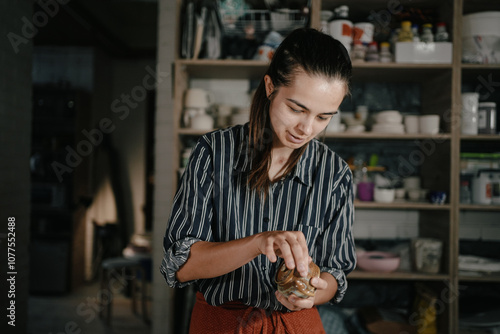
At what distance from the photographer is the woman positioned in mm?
1004

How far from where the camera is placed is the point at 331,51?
1.03 metres

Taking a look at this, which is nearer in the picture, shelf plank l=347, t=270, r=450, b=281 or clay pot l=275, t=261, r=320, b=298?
clay pot l=275, t=261, r=320, b=298

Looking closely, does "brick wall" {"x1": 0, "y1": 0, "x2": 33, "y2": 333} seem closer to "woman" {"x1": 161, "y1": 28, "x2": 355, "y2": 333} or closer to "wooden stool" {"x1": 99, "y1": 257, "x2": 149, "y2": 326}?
"wooden stool" {"x1": 99, "y1": 257, "x2": 149, "y2": 326}

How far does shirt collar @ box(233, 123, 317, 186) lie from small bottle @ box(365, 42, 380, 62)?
4.73ft

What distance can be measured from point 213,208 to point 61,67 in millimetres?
5006

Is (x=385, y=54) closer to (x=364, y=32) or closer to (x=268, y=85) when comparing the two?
(x=364, y=32)

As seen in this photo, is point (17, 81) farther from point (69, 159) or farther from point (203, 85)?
point (69, 159)

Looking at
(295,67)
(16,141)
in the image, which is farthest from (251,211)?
(16,141)

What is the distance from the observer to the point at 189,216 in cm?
108

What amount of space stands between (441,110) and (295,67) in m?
1.81

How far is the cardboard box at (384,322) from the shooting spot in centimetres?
234

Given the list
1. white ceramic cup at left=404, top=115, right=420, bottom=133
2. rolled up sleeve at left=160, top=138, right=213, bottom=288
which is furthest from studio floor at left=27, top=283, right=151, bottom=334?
rolled up sleeve at left=160, top=138, right=213, bottom=288

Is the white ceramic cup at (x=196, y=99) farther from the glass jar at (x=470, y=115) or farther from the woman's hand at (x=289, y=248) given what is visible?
the woman's hand at (x=289, y=248)

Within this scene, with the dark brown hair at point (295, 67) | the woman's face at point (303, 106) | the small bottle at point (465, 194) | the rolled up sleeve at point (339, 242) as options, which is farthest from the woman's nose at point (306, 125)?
the small bottle at point (465, 194)
